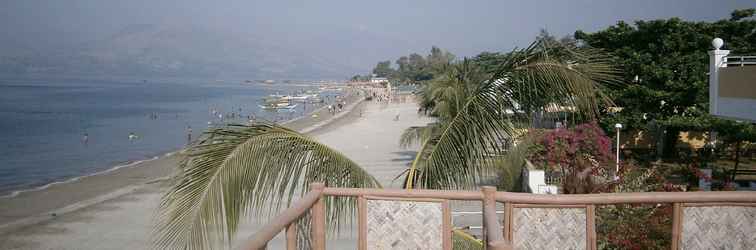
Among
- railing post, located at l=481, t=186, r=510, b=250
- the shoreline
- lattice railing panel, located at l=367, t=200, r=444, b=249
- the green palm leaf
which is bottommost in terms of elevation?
the shoreline

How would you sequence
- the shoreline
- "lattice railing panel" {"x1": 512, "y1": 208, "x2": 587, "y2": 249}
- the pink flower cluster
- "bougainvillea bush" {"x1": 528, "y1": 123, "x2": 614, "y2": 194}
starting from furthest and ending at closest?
the shoreline < the pink flower cluster < "bougainvillea bush" {"x1": 528, "y1": 123, "x2": 614, "y2": 194} < "lattice railing panel" {"x1": 512, "y1": 208, "x2": 587, "y2": 249}

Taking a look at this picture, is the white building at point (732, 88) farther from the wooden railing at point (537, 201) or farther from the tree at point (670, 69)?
the tree at point (670, 69)

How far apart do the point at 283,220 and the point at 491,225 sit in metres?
1.05

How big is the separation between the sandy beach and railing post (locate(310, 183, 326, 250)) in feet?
23.3

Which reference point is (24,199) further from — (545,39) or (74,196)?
(545,39)

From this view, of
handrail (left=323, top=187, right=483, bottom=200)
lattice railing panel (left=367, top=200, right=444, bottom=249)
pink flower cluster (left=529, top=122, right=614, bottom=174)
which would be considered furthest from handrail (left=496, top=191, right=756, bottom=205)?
pink flower cluster (left=529, top=122, right=614, bottom=174)

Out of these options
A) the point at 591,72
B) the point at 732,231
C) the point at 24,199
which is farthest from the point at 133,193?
the point at 732,231

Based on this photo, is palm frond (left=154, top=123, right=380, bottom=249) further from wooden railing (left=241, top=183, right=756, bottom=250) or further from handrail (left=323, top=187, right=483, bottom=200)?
wooden railing (left=241, top=183, right=756, bottom=250)

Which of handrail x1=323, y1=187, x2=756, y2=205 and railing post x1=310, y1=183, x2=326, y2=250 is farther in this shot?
railing post x1=310, y1=183, x2=326, y2=250

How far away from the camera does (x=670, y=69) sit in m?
17.8

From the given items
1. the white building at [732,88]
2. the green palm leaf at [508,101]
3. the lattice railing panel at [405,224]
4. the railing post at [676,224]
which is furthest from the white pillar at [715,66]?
the lattice railing panel at [405,224]

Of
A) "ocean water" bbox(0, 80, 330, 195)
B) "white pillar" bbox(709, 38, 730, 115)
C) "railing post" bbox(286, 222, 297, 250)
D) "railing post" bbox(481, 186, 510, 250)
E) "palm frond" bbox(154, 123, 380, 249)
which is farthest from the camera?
"ocean water" bbox(0, 80, 330, 195)

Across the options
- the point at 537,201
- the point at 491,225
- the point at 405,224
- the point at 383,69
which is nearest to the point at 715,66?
the point at 537,201

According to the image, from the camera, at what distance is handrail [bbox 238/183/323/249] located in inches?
107
